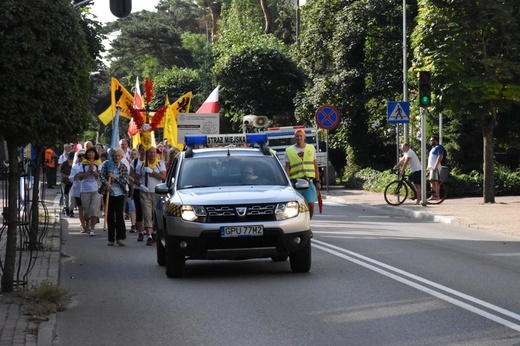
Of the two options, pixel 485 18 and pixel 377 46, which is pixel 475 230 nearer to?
pixel 485 18

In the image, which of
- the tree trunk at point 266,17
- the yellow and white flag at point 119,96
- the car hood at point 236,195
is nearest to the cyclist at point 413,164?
the yellow and white flag at point 119,96

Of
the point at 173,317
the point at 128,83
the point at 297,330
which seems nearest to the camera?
the point at 297,330

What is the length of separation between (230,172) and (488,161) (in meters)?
15.7

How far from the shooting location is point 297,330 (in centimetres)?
970

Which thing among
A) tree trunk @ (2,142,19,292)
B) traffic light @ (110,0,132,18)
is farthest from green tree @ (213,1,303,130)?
tree trunk @ (2,142,19,292)

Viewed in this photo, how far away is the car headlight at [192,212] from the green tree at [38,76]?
84.7 inches

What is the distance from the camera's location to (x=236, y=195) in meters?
13.8

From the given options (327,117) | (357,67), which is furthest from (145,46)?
(327,117)

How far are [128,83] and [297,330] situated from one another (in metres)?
86.9

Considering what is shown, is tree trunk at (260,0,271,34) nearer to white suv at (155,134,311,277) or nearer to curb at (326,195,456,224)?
curb at (326,195,456,224)

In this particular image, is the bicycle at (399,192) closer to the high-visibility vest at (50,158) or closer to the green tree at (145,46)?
the high-visibility vest at (50,158)

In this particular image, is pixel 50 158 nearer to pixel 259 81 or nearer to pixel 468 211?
pixel 468 211

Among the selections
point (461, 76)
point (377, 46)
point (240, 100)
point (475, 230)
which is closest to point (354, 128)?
point (377, 46)

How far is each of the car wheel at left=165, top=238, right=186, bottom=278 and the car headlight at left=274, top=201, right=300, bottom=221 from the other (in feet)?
4.23
